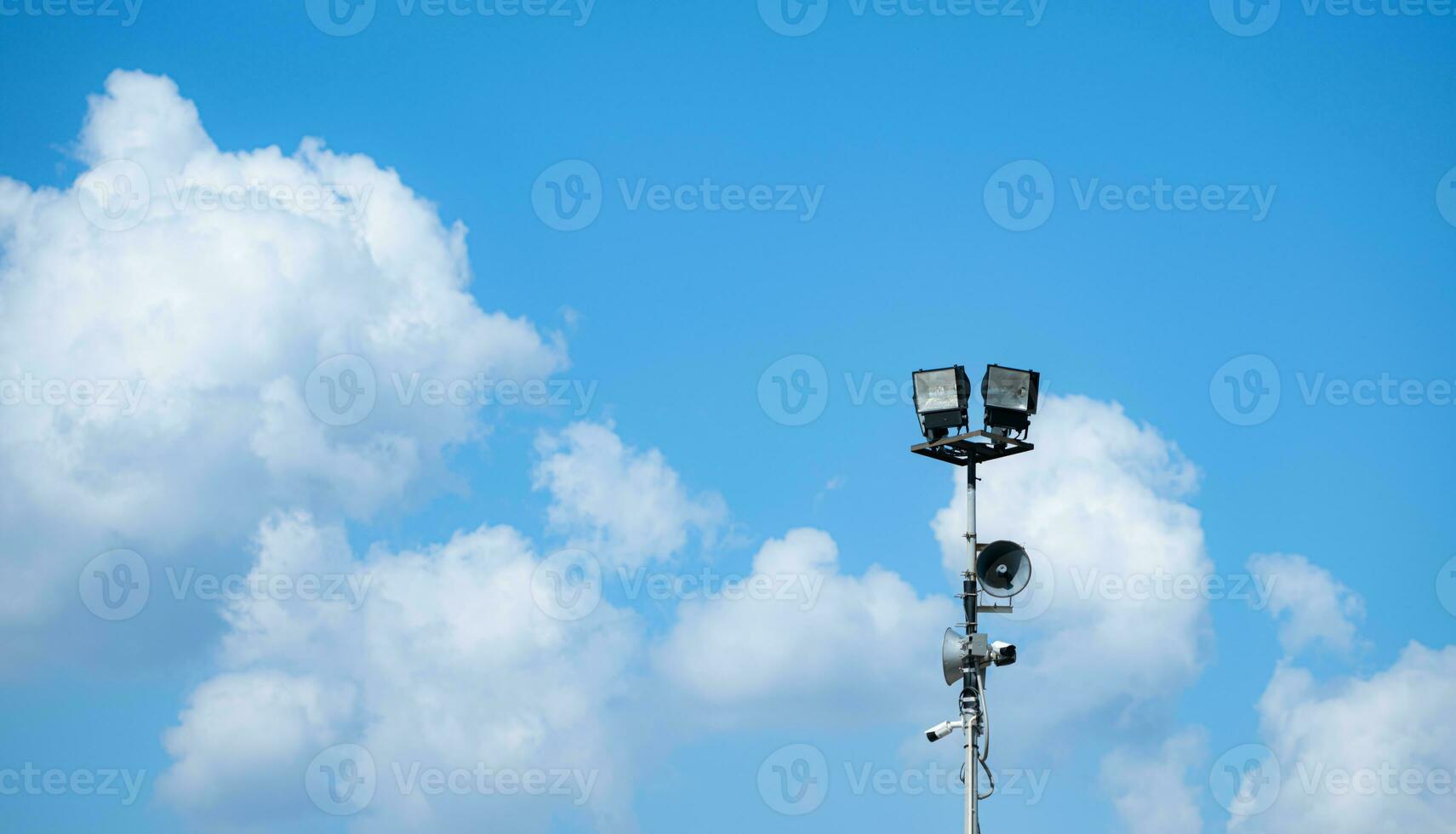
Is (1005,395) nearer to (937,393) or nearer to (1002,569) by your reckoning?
(937,393)

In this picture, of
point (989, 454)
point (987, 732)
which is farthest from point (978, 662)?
point (989, 454)

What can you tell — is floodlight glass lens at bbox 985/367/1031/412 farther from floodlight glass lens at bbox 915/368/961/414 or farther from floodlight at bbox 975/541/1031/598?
floodlight at bbox 975/541/1031/598

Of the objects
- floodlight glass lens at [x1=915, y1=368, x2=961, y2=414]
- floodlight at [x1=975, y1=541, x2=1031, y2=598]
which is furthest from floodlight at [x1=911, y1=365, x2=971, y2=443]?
floodlight at [x1=975, y1=541, x2=1031, y2=598]

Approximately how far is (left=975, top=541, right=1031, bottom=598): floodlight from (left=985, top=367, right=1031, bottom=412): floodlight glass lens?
94.5 inches

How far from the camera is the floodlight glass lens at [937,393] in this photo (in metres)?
34.6

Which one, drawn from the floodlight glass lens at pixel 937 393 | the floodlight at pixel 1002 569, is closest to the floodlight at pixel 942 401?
the floodlight glass lens at pixel 937 393

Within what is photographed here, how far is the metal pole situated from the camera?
33062 mm

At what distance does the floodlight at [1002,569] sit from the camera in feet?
112

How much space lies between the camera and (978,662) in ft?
110

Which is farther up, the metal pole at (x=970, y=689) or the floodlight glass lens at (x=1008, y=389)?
the floodlight glass lens at (x=1008, y=389)

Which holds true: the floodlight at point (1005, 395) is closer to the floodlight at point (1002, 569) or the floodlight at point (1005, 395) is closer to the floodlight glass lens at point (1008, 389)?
the floodlight glass lens at point (1008, 389)

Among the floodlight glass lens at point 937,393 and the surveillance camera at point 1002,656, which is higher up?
the floodlight glass lens at point 937,393

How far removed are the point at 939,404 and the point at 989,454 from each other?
1.24m

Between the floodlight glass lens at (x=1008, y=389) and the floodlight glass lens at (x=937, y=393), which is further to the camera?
the floodlight glass lens at (x=937, y=393)
